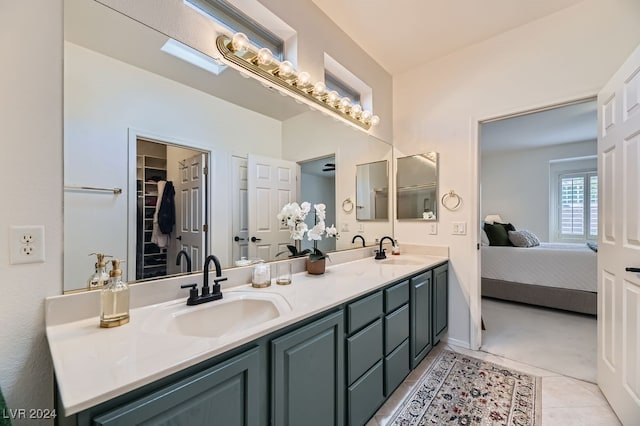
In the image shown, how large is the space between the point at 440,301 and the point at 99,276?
7.55 feet

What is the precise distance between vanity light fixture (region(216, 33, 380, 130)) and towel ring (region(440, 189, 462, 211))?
1.10m

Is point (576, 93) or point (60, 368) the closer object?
point (60, 368)

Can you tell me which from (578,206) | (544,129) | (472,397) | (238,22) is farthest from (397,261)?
(578,206)

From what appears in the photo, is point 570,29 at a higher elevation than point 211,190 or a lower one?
higher

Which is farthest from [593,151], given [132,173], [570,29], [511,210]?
[132,173]

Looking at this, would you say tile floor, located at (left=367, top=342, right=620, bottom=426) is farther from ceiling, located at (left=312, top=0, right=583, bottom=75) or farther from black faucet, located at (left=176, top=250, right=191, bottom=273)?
ceiling, located at (left=312, top=0, right=583, bottom=75)

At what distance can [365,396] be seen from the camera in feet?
4.66

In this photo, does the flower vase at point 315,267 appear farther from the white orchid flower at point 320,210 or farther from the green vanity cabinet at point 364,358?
the green vanity cabinet at point 364,358

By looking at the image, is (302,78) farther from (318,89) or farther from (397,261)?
(397,261)

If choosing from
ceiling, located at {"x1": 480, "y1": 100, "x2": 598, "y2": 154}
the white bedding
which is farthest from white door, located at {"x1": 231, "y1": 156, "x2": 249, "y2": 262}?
the white bedding

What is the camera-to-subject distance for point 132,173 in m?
1.19

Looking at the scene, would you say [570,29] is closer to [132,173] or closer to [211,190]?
[211,190]

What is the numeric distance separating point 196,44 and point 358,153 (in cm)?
157

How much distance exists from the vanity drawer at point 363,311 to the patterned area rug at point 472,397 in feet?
2.11
